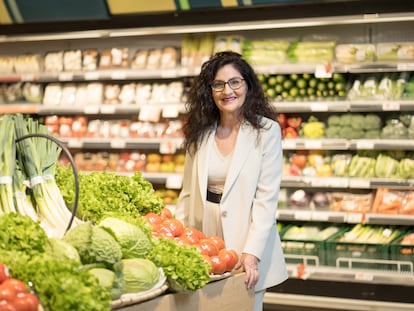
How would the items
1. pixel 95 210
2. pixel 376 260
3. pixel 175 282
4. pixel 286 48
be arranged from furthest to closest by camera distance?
1. pixel 286 48
2. pixel 376 260
3. pixel 95 210
4. pixel 175 282

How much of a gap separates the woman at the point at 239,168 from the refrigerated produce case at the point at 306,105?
2.16m

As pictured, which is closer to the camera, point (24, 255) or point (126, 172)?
point (24, 255)

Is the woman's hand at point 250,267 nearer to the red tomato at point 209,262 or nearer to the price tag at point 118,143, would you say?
the red tomato at point 209,262

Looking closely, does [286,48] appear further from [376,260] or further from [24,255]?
[24,255]

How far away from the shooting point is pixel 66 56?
6.69 metres

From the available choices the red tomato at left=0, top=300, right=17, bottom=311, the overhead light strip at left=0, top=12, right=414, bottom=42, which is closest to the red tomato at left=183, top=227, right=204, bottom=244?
the red tomato at left=0, top=300, right=17, bottom=311

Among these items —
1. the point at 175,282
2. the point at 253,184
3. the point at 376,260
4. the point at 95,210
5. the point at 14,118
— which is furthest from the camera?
the point at 376,260

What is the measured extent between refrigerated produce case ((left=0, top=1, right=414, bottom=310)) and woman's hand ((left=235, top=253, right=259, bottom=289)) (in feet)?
8.31

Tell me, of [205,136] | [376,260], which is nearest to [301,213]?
[376,260]

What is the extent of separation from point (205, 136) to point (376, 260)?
8.12 feet

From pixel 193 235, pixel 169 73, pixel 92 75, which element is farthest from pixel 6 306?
pixel 92 75

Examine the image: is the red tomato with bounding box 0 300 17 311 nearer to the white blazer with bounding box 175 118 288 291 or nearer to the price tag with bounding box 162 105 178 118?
the white blazer with bounding box 175 118 288 291

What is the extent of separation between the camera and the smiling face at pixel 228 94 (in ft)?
11.1

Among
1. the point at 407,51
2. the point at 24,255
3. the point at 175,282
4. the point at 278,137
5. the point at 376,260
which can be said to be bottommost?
the point at 376,260
